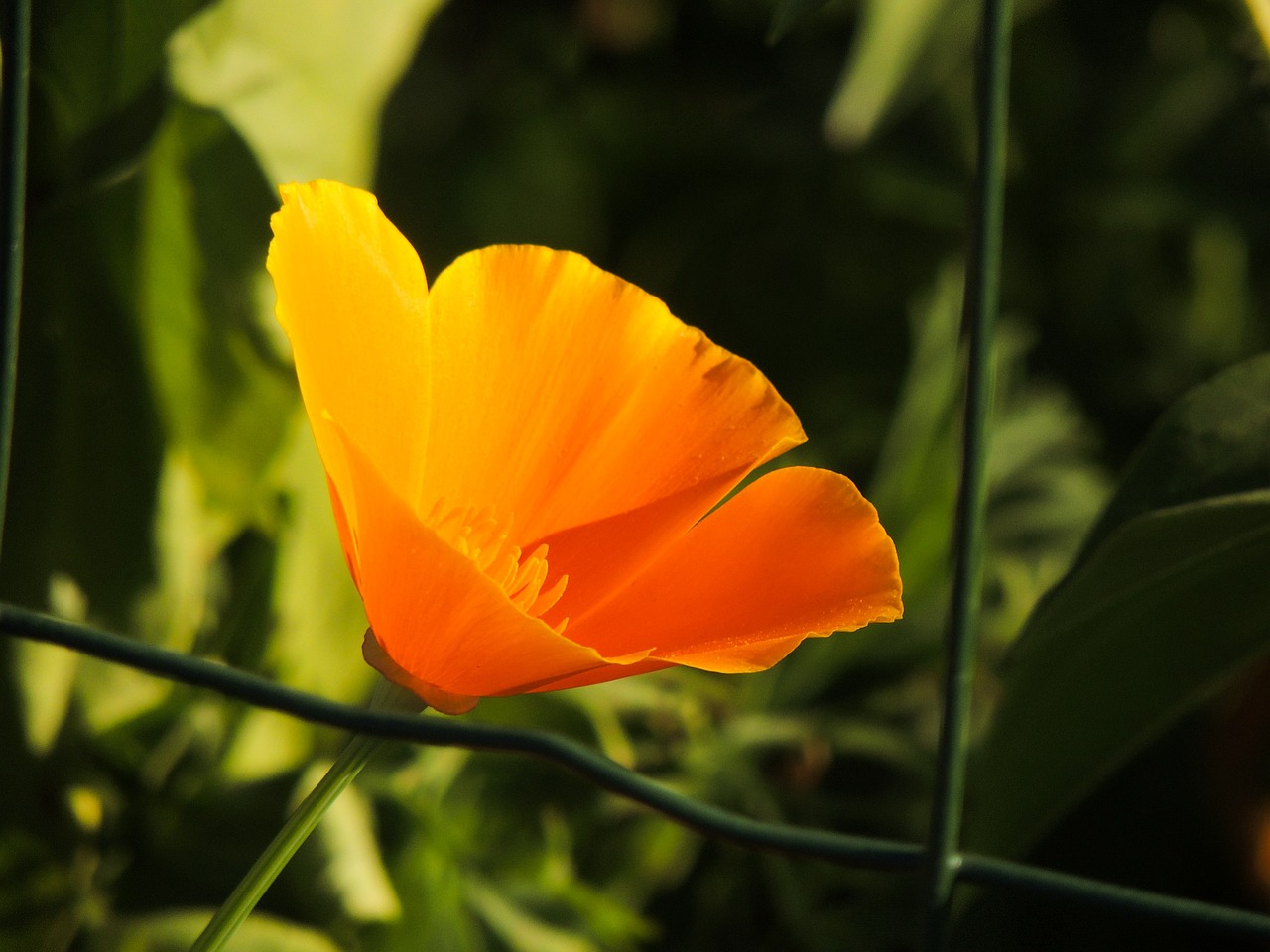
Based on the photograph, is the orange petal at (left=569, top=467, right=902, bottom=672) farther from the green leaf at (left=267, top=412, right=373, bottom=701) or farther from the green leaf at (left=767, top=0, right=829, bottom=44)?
the green leaf at (left=267, top=412, right=373, bottom=701)

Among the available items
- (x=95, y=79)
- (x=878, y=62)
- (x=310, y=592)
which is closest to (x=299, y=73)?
(x=95, y=79)

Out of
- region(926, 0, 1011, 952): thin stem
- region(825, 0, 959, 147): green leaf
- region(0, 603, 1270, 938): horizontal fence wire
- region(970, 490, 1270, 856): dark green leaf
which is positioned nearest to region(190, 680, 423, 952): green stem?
region(0, 603, 1270, 938): horizontal fence wire

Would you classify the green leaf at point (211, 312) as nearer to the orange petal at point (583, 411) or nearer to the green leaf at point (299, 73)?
the green leaf at point (299, 73)

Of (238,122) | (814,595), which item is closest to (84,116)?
(238,122)

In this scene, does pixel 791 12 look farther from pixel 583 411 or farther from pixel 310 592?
pixel 310 592

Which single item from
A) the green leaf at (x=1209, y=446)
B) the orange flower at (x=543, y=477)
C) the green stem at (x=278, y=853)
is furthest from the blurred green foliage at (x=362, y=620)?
the green stem at (x=278, y=853)
